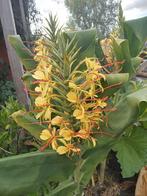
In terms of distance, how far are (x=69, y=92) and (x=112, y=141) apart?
29 cm

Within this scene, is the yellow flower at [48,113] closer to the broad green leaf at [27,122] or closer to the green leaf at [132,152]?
the broad green leaf at [27,122]

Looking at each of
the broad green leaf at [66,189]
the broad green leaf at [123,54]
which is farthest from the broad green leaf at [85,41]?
the broad green leaf at [66,189]

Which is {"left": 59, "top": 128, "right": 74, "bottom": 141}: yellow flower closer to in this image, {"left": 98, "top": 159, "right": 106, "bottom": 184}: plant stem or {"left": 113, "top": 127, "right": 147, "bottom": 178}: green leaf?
{"left": 113, "top": 127, "right": 147, "bottom": 178}: green leaf

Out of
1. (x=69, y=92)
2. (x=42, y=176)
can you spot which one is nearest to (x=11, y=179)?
(x=42, y=176)

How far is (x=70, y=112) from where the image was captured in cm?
113

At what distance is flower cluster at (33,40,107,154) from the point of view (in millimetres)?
1075

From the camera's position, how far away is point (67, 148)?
1.12 m

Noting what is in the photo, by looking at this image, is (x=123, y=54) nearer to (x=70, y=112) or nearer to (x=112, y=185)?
(x=70, y=112)

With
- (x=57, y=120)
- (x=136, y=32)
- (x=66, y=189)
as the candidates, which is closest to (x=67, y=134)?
(x=57, y=120)

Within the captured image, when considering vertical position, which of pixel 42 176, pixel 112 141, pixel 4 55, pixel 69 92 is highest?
pixel 69 92

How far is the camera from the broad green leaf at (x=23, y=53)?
1.52 metres

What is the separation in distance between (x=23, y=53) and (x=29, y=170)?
1.68ft

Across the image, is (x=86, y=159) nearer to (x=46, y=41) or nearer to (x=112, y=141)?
(x=112, y=141)

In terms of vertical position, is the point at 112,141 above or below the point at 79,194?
above
